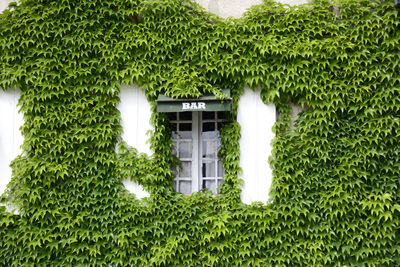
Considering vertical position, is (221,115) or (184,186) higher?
(221,115)

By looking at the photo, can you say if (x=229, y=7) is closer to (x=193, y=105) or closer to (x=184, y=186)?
(x=193, y=105)

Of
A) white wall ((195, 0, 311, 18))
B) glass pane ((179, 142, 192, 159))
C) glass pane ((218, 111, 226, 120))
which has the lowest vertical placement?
glass pane ((179, 142, 192, 159))

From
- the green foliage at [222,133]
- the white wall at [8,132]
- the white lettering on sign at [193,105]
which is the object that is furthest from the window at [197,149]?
the white wall at [8,132]

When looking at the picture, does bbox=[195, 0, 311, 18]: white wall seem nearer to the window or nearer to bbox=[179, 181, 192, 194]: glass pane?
the window

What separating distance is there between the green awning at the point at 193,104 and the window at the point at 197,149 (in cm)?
45

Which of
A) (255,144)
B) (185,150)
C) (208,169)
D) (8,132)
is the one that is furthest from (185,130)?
(8,132)

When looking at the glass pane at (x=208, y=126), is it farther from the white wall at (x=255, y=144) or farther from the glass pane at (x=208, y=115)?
the white wall at (x=255, y=144)

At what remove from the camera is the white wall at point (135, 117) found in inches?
233

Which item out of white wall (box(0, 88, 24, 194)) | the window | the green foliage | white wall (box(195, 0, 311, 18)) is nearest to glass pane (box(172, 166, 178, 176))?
the window

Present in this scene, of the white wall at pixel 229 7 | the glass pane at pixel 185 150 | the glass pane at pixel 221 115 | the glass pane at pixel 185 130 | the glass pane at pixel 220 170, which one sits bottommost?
the glass pane at pixel 220 170

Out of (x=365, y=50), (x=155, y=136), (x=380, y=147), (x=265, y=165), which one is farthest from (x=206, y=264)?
(x=365, y=50)

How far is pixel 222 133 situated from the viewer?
5.89 m

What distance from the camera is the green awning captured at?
5.56 metres

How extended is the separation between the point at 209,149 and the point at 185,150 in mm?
409
